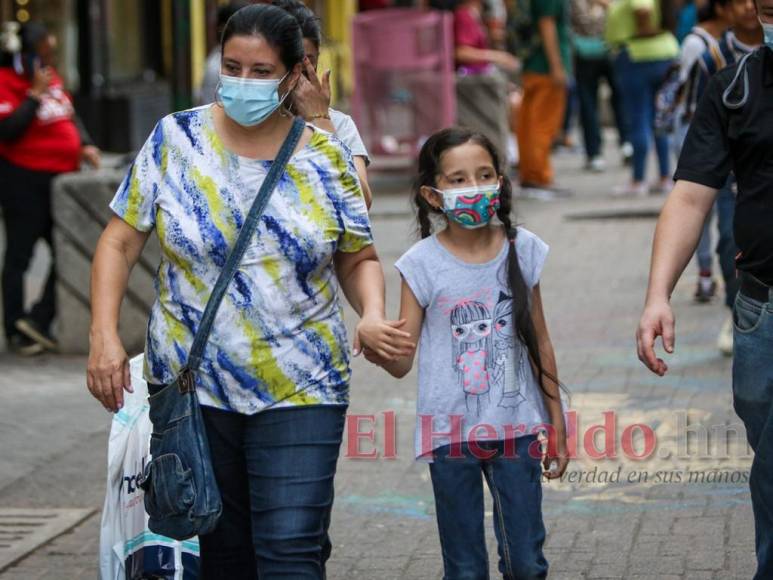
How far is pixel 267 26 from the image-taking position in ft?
12.5

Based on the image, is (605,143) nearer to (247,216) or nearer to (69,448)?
(69,448)

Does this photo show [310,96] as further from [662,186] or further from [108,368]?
[662,186]

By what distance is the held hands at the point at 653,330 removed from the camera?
3.73 m

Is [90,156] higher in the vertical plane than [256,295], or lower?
lower

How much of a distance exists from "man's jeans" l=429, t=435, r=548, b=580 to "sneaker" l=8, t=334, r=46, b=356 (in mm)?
5151

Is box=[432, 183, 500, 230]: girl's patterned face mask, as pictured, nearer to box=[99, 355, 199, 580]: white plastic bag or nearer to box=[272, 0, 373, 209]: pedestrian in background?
box=[272, 0, 373, 209]: pedestrian in background

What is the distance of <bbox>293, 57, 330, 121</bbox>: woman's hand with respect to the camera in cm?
438

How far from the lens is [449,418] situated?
4.21 meters

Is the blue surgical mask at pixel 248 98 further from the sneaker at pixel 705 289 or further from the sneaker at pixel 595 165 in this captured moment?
the sneaker at pixel 595 165

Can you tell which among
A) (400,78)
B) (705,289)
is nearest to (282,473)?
(705,289)

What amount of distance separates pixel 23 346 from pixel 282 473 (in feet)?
18.1

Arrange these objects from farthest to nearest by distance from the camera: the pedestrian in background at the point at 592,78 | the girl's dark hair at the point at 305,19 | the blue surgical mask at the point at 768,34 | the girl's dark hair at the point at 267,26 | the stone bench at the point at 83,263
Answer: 1. the pedestrian in background at the point at 592,78
2. the stone bench at the point at 83,263
3. the girl's dark hair at the point at 305,19
4. the girl's dark hair at the point at 267,26
5. the blue surgical mask at the point at 768,34

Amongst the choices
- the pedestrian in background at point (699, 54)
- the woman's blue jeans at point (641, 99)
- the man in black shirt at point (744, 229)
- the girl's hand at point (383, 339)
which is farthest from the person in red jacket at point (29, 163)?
the woman's blue jeans at point (641, 99)

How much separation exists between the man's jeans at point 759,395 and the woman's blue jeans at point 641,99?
1031 cm
